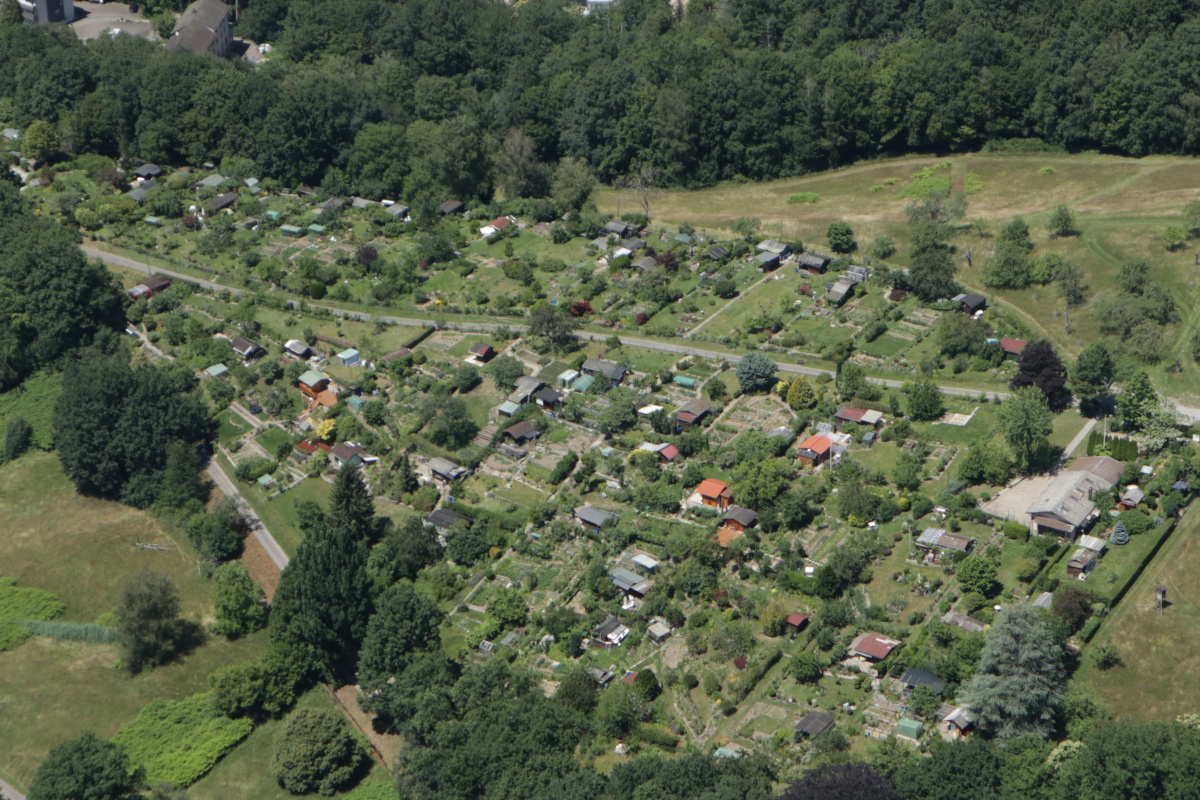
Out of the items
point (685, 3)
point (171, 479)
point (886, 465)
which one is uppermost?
point (685, 3)

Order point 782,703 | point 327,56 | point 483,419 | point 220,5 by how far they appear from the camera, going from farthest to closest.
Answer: point 220,5 < point 327,56 < point 483,419 < point 782,703

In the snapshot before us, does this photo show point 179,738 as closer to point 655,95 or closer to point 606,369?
point 606,369

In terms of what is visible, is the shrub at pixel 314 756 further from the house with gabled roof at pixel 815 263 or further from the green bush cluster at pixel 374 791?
the house with gabled roof at pixel 815 263

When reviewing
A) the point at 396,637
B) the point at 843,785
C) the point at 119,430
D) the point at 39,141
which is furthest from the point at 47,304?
the point at 843,785

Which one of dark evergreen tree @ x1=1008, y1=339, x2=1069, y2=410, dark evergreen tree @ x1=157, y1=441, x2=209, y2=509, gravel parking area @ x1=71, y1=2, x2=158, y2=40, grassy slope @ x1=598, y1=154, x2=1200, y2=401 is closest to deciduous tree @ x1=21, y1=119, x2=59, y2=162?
gravel parking area @ x1=71, y1=2, x2=158, y2=40

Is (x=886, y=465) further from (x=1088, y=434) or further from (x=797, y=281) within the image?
(x=797, y=281)

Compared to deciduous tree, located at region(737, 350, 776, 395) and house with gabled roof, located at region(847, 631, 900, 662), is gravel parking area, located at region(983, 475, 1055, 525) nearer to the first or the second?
house with gabled roof, located at region(847, 631, 900, 662)

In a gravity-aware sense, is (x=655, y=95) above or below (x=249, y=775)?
above

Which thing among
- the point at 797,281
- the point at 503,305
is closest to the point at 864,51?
the point at 797,281
